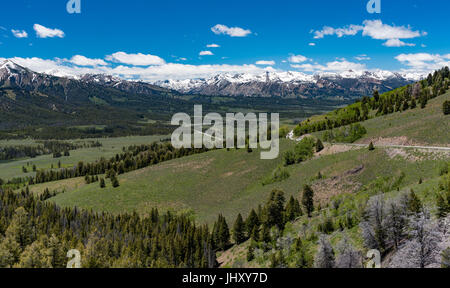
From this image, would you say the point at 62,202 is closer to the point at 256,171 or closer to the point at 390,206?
A: the point at 256,171

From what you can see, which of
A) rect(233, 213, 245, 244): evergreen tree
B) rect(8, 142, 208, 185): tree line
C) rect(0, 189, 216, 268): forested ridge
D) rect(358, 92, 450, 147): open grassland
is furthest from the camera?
rect(8, 142, 208, 185): tree line

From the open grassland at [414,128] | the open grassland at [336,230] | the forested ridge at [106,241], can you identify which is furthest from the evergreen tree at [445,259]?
the open grassland at [414,128]

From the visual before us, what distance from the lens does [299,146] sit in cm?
11531

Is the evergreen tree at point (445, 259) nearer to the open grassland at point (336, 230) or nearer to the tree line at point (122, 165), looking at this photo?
the open grassland at point (336, 230)

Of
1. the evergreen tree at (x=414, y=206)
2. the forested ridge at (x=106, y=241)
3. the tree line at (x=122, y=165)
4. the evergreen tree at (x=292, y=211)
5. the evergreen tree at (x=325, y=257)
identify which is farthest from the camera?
the tree line at (x=122, y=165)

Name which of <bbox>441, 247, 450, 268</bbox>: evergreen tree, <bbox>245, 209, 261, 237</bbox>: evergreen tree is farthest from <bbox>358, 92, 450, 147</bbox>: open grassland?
<bbox>441, 247, 450, 268</bbox>: evergreen tree

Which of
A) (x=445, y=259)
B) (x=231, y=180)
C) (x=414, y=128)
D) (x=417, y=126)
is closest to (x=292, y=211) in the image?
(x=445, y=259)

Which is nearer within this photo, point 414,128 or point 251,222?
point 251,222

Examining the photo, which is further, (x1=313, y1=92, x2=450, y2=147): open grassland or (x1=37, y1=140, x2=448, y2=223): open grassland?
(x1=313, y1=92, x2=450, y2=147): open grassland

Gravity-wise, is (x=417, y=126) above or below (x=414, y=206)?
above

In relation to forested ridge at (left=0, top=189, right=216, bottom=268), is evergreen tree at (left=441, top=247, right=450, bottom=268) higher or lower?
higher

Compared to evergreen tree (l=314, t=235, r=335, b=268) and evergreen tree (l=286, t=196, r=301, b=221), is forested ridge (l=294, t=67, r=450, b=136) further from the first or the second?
evergreen tree (l=314, t=235, r=335, b=268)

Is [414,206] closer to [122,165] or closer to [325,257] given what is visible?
[325,257]
